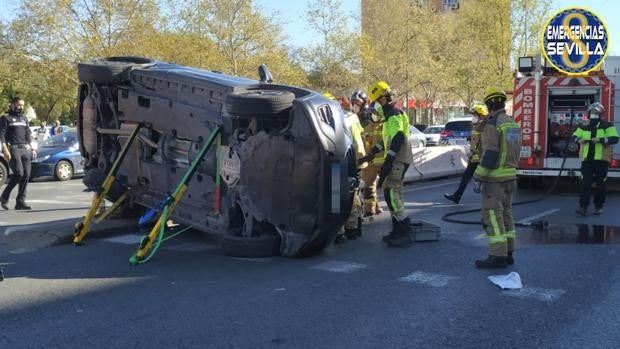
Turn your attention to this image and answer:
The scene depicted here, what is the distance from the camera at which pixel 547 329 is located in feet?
13.7

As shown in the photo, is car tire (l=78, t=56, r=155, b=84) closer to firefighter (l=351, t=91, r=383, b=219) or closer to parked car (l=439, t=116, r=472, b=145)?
firefighter (l=351, t=91, r=383, b=219)

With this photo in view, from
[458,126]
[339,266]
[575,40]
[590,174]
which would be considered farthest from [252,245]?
[458,126]

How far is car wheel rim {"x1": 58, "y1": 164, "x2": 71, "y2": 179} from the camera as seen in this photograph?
15.4m

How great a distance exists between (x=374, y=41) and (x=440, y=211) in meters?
26.1

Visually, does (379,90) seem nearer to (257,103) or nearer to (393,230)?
(393,230)

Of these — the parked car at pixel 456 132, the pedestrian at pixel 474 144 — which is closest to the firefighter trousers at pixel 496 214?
the pedestrian at pixel 474 144

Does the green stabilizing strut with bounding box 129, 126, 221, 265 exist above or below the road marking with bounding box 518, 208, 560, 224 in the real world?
above

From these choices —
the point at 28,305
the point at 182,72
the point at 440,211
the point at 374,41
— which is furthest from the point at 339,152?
the point at 374,41

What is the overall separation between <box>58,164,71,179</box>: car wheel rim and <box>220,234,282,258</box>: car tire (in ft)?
34.9

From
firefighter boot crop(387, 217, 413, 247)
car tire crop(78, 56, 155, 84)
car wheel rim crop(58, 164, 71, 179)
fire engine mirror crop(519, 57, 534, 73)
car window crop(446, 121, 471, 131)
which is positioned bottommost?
firefighter boot crop(387, 217, 413, 247)

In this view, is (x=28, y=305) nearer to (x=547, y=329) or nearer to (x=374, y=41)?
(x=547, y=329)

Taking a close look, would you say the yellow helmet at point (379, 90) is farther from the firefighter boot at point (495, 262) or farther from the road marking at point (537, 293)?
the road marking at point (537, 293)

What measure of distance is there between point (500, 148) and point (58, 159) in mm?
12401

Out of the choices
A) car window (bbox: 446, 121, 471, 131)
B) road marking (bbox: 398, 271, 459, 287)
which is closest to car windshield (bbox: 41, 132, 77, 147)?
road marking (bbox: 398, 271, 459, 287)
